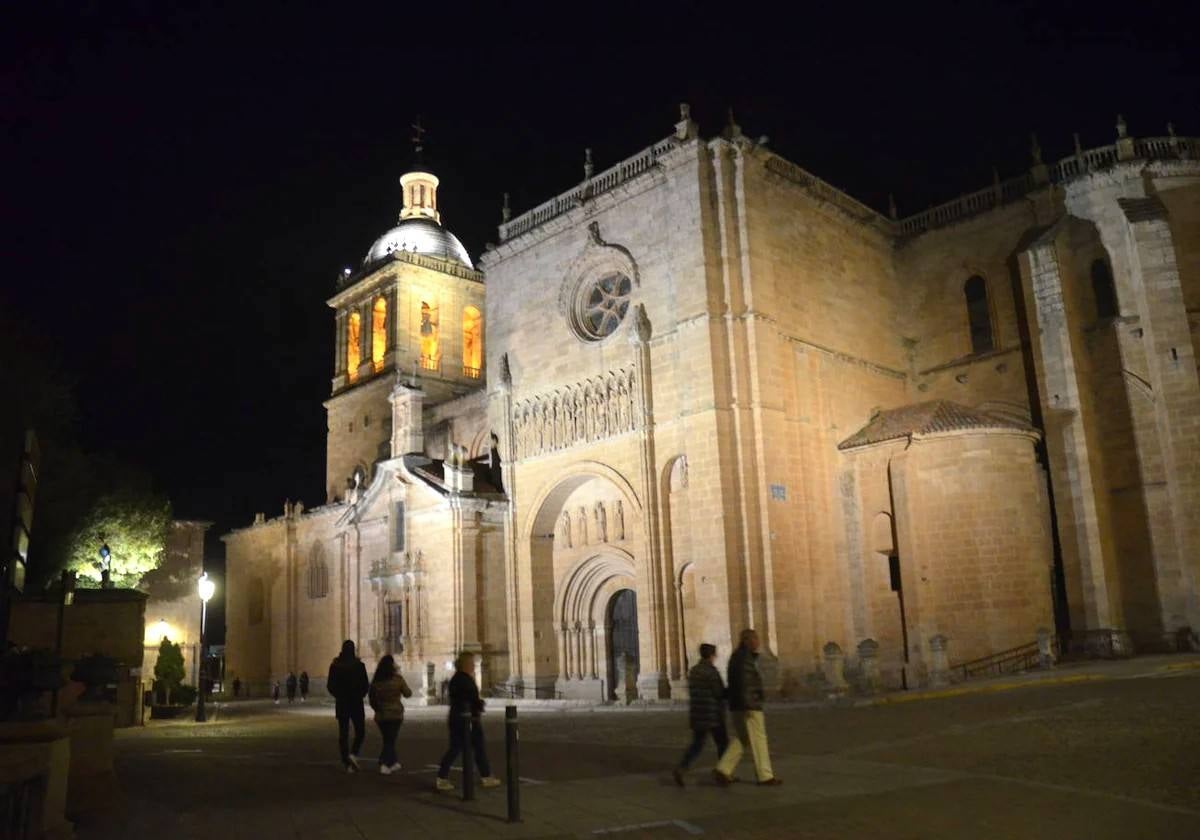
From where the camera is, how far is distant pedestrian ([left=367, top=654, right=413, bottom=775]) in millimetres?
11391

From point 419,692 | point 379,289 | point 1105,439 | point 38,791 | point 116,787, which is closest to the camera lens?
point 38,791

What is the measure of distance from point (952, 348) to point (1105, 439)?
553 cm

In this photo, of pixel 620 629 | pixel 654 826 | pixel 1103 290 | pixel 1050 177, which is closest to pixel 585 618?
pixel 620 629

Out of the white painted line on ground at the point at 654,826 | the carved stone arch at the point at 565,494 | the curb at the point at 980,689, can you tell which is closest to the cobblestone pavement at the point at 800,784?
the white painted line on ground at the point at 654,826

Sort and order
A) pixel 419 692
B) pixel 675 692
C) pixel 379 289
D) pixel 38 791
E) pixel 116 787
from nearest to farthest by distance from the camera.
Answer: pixel 38 791 → pixel 116 787 → pixel 675 692 → pixel 419 692 → pixel 379 289

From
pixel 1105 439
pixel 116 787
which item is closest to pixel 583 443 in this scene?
pixel 1105 439

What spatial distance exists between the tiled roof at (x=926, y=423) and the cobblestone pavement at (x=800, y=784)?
868 centimetres

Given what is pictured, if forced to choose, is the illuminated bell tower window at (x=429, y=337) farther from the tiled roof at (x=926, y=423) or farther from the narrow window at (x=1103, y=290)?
the narrow window at (x=1103, y=290)

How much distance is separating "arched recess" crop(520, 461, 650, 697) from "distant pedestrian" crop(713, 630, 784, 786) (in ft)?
54.5

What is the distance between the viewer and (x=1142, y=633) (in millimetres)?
24156

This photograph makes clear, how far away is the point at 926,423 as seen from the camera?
79.4ft

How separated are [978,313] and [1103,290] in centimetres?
369

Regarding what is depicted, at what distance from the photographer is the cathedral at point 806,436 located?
2328cm

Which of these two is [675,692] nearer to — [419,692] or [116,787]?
[419,692]
